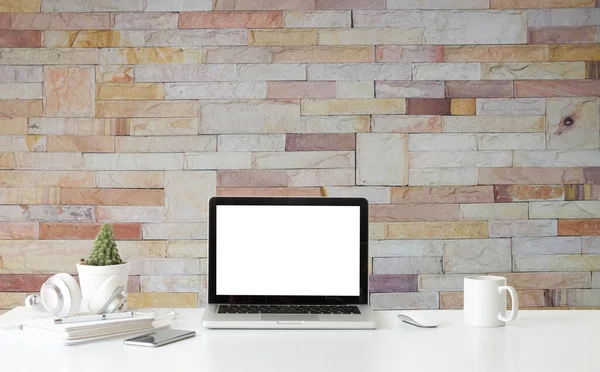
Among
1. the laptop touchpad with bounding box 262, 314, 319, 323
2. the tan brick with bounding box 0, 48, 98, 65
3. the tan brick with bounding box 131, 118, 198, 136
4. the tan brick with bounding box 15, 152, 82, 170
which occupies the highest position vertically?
the tan brick with bounding box 0, 48, 98, 65

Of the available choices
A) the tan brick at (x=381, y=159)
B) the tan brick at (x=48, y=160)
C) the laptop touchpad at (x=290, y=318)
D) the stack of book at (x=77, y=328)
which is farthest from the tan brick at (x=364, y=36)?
the stack of book at (x=77, y=328)

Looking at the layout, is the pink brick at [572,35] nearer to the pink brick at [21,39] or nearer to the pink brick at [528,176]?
the pink brick at [528,176]

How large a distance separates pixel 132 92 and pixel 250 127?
0.45 m

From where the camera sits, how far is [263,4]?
2420 millimetres

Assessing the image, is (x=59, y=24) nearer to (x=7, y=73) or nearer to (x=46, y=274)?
(x=7, y=73)

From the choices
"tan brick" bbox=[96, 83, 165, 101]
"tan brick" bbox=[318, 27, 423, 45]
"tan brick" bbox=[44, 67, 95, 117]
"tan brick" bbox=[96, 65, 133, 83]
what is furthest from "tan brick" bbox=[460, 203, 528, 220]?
"tan brick" bbox=[44, 67, 95, 117]

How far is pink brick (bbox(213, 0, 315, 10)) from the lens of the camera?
7.94 feet

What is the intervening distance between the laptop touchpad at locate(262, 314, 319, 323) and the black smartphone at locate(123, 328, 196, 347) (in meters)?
0.18

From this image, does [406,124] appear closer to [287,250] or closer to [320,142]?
[320,142]

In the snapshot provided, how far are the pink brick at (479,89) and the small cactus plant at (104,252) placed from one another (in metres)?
1.37

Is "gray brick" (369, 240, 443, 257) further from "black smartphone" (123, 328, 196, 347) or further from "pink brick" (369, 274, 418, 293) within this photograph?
"black smartphone" (123, 328, 196, 347)

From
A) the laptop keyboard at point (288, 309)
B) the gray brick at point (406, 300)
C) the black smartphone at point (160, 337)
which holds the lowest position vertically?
the gray brick at point (406, 300)

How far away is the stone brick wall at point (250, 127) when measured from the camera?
2.42 meters

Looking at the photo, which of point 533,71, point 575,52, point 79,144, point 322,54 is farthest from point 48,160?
point 575,52
